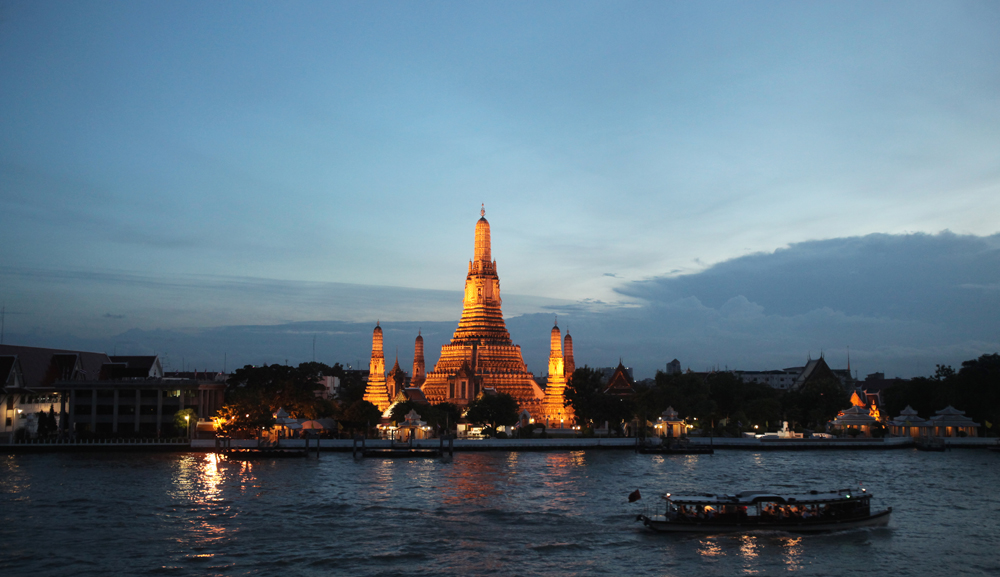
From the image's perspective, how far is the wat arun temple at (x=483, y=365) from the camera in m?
90.4

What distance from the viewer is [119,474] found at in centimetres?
5131

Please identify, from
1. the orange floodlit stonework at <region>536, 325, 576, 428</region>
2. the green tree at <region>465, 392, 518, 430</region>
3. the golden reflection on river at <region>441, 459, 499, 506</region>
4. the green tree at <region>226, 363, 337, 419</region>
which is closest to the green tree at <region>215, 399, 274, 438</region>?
the green tree at <region>226, 363, 337, 419</region>

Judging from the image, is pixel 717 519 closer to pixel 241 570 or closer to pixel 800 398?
pixel 241 570

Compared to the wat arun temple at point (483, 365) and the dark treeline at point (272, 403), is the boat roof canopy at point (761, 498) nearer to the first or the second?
the dark treeline at point (272, 403)

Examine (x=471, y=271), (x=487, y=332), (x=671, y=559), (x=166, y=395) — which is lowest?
(x=671, y=559)

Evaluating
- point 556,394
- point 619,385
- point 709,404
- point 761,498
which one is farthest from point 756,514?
point 619,385

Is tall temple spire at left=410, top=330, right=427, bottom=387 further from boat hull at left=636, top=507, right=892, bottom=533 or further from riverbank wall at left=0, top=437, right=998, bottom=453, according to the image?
boat hull at left=636, top=507, right=892, bottom=533

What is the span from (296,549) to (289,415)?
44.0m

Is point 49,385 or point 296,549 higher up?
point 49,385

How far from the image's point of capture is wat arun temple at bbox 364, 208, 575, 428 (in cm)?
9044

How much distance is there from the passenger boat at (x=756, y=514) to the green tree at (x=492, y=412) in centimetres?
4218

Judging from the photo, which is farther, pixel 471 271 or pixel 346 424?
pixel 471 271

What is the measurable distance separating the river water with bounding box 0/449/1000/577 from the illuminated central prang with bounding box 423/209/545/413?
31.4 metres

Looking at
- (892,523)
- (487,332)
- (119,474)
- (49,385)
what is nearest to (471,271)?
(487,332)
